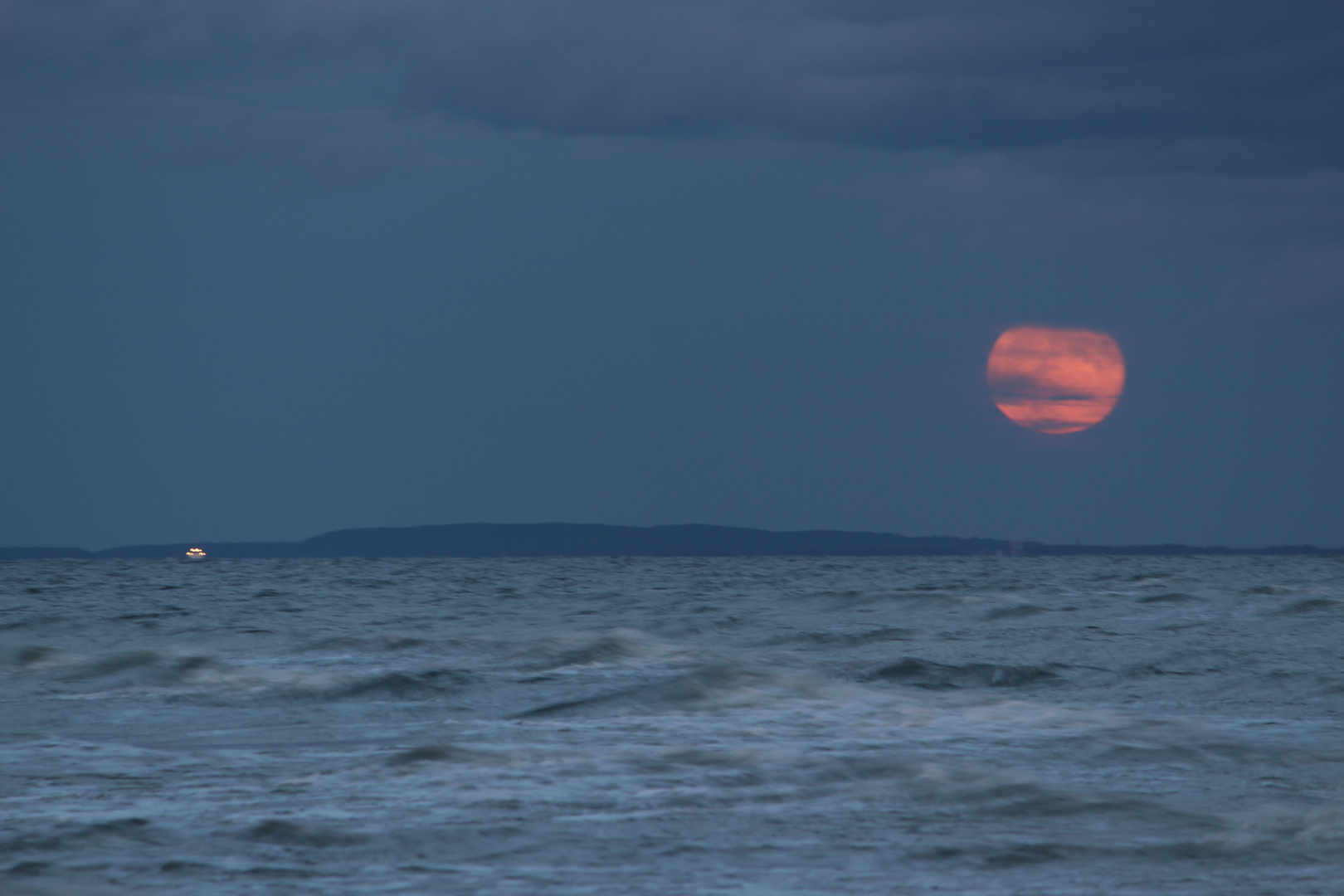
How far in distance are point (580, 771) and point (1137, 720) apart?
18.3ft

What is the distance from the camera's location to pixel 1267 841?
6.81 meters

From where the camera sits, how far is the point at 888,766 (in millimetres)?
9055

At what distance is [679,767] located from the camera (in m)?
9.10

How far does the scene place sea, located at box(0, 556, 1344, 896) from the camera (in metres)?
6.26

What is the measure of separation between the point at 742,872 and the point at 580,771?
290 centimetres

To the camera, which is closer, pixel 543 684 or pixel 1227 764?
pixel 1227 764

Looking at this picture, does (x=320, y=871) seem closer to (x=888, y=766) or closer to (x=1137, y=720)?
(x=888, y=766)

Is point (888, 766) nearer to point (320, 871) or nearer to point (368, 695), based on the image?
point (320, 871)

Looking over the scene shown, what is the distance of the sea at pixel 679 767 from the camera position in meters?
6.26

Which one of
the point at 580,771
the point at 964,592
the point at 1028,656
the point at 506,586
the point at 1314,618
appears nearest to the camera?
the point at 580,771

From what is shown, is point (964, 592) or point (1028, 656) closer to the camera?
point (1028, 656)

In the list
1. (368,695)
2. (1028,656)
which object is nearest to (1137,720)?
(1028,656)

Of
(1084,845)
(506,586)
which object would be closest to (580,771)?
(1084,845)

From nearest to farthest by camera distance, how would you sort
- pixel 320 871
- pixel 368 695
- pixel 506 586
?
pixel 320 871
pixel 368 695
pixel 506 586
